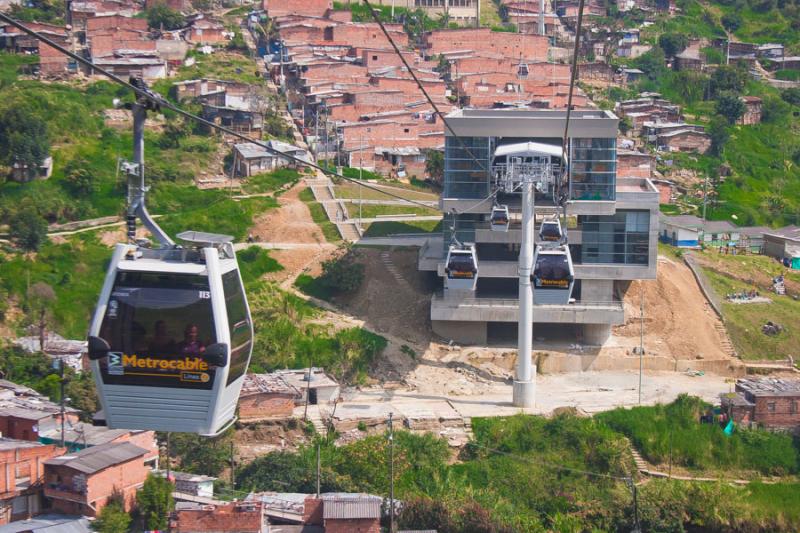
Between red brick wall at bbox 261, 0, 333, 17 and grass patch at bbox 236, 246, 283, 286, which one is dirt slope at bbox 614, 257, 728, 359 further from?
red brick wall at bbox 261, 0, 333, 17

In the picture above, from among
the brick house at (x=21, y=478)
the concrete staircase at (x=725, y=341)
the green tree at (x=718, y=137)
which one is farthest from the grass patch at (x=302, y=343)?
the green tree at (x=718, y=137)

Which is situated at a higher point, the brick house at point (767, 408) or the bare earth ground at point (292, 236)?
the bare earth ground at point (292, 236)

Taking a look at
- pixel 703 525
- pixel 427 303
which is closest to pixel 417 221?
pixel 427 303

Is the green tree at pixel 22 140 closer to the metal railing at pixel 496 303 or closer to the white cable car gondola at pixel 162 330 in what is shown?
the metal railing at pixel 496 303

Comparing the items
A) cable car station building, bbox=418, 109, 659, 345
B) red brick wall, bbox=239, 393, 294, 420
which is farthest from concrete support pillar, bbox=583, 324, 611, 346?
red brick wall, bbox=239, 393, 294, 420

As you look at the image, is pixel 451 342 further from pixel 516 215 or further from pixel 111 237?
pixel 111 237

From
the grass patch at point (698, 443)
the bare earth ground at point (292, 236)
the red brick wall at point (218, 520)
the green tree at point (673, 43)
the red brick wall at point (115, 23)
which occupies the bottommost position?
the grass patch at point (698, 443)

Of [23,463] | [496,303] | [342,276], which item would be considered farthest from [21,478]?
[496,303]
